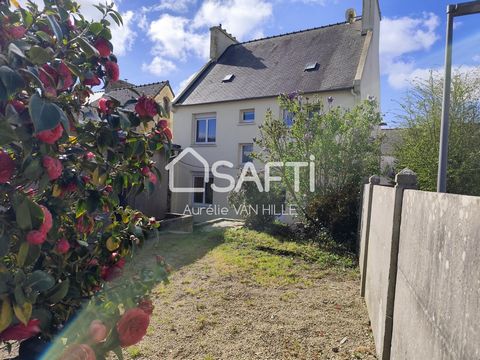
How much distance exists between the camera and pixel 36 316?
1323mm

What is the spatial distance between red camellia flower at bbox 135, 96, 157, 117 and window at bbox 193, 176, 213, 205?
14.7 meters

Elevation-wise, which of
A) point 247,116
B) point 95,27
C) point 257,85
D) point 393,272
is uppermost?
point 257,85

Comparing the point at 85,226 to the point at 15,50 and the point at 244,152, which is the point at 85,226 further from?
the point at 244,152

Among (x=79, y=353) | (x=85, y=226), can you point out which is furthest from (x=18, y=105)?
(x=79, y=353)

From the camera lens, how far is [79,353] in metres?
1.30

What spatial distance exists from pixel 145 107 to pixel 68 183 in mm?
559

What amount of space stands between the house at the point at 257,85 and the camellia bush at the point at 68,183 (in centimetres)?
1244

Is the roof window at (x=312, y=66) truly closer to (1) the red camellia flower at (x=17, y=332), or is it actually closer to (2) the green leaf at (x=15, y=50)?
(2) the green leaf at (x=15, y=50)

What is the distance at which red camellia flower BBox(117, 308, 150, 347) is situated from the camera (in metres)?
1.46

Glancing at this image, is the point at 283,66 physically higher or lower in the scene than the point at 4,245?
higher

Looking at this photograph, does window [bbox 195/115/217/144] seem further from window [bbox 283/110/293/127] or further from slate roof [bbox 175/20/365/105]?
window [bbox 283/110/293/127]

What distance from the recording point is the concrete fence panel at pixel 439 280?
129 centimetres

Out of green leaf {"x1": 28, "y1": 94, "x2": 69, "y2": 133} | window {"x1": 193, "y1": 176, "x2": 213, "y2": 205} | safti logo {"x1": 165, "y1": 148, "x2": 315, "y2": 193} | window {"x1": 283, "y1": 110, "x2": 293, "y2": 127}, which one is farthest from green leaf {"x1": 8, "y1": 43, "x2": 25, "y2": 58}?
window {"x1": 193, "y1": 176, "x2": 213, "y2": 205}

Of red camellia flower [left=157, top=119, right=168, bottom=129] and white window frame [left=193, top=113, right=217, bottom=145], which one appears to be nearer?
red camellia flower [left=157, top=119, right=168, bottom=129]
